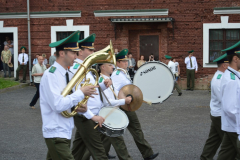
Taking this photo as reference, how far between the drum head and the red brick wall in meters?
14.6

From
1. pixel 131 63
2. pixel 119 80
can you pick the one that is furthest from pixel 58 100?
pixel 131 63

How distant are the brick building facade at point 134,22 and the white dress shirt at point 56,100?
1530 cm

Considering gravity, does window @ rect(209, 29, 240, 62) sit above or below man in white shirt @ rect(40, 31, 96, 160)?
above

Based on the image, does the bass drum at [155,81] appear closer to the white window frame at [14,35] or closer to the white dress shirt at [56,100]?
the white dress shirt at [56,100]

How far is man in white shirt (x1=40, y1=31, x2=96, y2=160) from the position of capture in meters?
4.00

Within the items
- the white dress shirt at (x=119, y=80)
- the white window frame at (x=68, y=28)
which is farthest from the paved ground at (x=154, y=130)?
the white window frame at (x=68, y=28)

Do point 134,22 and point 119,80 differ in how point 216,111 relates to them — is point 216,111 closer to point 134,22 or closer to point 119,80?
point 119,80

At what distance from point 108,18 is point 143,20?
193cm

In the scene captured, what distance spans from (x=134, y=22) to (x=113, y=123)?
1498cm

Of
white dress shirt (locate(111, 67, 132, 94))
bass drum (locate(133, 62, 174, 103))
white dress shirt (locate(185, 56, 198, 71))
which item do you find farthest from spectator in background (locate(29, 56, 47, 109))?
white dress shirt (locate(185, 56, 198, 71))

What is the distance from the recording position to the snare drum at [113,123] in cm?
510

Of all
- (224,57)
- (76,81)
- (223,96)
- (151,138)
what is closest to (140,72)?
(151,138)

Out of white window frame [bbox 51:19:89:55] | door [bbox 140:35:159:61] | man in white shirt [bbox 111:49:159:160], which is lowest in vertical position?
man in white shirt [bbox 111:49:159:160]

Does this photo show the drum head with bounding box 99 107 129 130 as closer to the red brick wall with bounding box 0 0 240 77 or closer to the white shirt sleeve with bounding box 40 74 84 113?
the white shirt sleeve with bounding box 40 74 84 113
